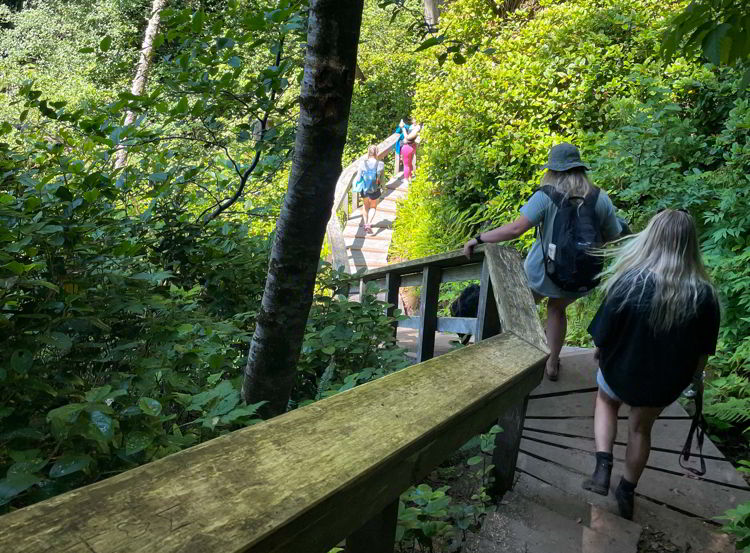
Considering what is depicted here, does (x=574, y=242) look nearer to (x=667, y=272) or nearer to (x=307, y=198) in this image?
(x=667, y=272)

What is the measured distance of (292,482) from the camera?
0.93 meters

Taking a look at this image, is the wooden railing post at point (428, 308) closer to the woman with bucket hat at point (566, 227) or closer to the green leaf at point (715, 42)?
the woman with bucket hat at point (566, 227)

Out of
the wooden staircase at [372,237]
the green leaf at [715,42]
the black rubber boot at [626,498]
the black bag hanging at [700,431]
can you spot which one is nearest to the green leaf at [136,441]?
the green leaf at [715,42]

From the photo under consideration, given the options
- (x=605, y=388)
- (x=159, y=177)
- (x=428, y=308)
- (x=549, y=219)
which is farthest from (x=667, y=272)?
(x=159, y=177)

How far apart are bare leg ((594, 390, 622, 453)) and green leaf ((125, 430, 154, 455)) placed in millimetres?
2507

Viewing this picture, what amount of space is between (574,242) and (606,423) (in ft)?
3.89

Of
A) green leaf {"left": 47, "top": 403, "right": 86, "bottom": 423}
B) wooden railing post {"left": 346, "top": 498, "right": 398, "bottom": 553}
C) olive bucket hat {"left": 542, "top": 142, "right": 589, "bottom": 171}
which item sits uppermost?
olive bucket hat {"left": 542, "top": 142, "right": 589, "bottom": 171}

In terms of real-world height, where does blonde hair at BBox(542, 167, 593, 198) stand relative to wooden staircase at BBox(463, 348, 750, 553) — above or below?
above

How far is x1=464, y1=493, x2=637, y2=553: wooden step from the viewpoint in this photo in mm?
2418

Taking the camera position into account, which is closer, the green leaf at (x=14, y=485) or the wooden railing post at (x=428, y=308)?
the green leaf at (x=14, y=485)

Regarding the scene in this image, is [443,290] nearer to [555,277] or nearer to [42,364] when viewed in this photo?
[555,277]

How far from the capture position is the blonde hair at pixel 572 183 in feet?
12.7

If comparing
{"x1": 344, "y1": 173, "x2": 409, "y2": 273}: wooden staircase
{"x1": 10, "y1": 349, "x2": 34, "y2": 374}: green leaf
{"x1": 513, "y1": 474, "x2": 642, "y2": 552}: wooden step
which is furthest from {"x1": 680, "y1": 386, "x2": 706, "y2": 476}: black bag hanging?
{"x1": 344, "y1": 173, "x2": 409, "y2": 273}: wooden staircase

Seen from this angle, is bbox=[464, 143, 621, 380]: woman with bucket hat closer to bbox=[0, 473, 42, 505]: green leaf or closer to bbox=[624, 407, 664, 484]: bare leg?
bbox=[624, 407, 664, 484]: bare leg
